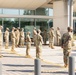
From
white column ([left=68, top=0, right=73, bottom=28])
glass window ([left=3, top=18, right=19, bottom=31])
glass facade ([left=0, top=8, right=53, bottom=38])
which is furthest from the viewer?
glass window ([left=3, top=18, right=19, bottom=31])

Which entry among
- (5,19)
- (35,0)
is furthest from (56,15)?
(5,19)

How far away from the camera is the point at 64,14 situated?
71.5 ft

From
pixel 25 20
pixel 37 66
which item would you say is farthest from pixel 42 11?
pixel 37 66

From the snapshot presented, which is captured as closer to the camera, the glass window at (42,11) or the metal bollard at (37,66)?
the metal bollard at (37,66)

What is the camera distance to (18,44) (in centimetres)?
2081

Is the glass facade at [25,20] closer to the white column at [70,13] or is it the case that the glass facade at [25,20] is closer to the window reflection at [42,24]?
the window reflection at [42,24]

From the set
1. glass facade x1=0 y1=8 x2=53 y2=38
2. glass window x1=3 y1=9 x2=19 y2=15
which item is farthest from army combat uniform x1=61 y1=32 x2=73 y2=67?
glass window x1=3 y1=9 x2=19 y2=15

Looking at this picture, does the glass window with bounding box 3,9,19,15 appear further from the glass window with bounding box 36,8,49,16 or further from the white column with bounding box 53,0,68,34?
the white column with bounding box 53,0,68,34

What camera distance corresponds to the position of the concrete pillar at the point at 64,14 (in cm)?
2167

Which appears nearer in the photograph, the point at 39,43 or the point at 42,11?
the point at 39,43

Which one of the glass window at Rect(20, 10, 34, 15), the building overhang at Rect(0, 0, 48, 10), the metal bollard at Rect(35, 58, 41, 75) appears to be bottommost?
the metal bollard at Rect(35, 58, 41, 75)

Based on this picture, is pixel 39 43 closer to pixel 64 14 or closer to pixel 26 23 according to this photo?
pixel 64 14

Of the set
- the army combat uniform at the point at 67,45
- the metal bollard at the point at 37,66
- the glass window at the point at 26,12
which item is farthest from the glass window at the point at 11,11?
the metal bollard at the point at 37,66

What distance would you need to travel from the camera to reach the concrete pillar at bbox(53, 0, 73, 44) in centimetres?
2167
